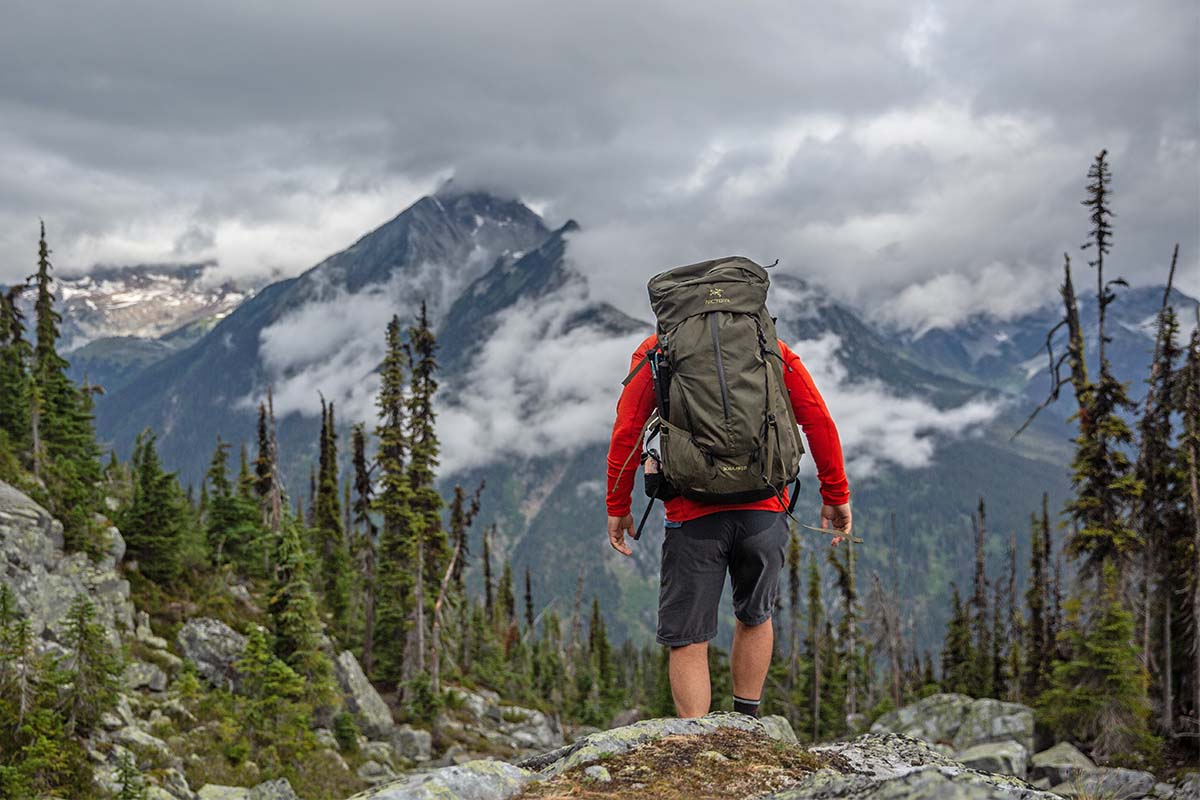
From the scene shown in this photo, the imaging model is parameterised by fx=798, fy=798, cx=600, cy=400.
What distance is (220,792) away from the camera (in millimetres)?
16578

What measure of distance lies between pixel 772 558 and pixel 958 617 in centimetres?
6145

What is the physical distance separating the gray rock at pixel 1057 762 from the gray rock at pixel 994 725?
6.62 m

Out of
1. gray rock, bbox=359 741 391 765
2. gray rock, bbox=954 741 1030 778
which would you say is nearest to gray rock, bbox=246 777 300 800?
gray rock, bbox=359 741 391 765

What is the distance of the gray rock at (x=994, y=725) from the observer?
3130 centimetres

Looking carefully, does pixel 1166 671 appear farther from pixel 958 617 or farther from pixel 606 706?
pixel 606 706

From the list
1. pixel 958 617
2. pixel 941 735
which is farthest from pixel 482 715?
pixel 958 617

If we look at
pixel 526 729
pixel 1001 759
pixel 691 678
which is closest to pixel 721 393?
pixel 691 678

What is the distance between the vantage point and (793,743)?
17.7 ft

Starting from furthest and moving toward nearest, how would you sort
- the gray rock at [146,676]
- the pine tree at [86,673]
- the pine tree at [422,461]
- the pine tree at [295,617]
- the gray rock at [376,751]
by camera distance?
1. the pine tree at [422,461]
2. the gray rock at [376,751]
3. the pine tree at [295,617]
4. the gray rock at [146,676]
5. the pine tree at [86,673]

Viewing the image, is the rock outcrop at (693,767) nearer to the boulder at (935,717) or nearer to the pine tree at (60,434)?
the pine tree at (60,434)

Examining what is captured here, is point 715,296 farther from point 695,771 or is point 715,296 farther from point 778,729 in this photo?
point 778,729

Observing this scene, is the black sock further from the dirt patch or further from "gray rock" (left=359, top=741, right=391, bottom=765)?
"gray rock" (left=359, top=741, right=391, bottom=765)

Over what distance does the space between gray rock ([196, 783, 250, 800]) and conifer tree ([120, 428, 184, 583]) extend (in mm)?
11977

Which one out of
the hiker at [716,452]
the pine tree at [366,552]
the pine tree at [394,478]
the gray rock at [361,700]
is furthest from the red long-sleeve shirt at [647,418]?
the pine tree at [366,552]
